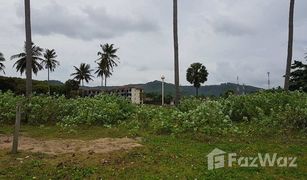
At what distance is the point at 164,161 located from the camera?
7.97m

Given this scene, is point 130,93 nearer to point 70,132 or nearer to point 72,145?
point 70,132

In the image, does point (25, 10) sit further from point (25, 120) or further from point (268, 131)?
point (268, 131)

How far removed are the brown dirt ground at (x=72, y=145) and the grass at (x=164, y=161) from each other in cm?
39

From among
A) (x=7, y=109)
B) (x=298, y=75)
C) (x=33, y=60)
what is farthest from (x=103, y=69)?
(x=7, y=109)

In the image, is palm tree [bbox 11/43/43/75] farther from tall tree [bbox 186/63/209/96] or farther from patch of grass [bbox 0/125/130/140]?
patch of grass [bbox 0/125/130/140]

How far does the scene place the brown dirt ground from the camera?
907 centimetres

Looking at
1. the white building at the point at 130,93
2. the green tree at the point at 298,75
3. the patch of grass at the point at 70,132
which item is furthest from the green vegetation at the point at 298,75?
the patch of grass at the point at 70,132

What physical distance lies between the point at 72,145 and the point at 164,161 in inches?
109

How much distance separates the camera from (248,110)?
44.8ft

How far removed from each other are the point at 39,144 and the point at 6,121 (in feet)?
18.3

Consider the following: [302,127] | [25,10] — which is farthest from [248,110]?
[25,10]

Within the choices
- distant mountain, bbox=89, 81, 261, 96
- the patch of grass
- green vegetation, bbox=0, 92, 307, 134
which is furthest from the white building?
the patch of grass

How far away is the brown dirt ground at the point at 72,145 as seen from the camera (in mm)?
9070

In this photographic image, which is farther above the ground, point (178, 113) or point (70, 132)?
point (178, 113)
